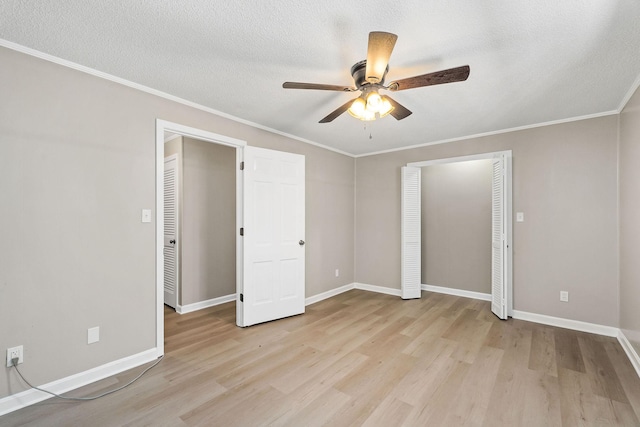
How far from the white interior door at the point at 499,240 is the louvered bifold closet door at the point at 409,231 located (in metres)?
1.08

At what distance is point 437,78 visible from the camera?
5.79 feet

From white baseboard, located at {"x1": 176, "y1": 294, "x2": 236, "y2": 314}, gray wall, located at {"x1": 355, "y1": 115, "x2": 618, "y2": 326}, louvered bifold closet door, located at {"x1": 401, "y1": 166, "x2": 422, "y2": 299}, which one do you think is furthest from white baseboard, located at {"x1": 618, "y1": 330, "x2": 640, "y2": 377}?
white baseboard, located at {"x1": 176, "y1": 294, "x2": 236, "y2": 314}

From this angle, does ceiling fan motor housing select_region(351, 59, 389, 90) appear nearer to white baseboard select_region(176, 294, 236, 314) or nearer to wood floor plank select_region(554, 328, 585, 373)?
wood floor plank select_region(554, 328, 585, 373)

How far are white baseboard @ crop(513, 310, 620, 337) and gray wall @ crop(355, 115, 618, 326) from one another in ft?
0.16

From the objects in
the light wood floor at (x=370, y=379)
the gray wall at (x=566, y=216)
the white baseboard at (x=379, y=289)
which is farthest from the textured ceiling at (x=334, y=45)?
the white baseboard at (x=379, y=289)

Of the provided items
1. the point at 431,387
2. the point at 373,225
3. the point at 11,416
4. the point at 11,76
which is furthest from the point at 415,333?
the point at 11,76

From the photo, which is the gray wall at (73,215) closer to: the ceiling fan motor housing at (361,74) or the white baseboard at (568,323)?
the ceiling fan motor housing at (361,74)

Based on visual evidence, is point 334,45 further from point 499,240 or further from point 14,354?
point 499,240

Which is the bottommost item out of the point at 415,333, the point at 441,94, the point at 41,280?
the point at 415,333

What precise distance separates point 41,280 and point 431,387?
9.79ft

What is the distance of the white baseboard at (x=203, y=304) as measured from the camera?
3.85 m

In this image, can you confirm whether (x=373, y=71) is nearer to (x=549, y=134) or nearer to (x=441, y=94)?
(x=441, y=94)

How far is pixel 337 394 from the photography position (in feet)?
6.91

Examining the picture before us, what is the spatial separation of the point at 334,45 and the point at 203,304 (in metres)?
3.69
